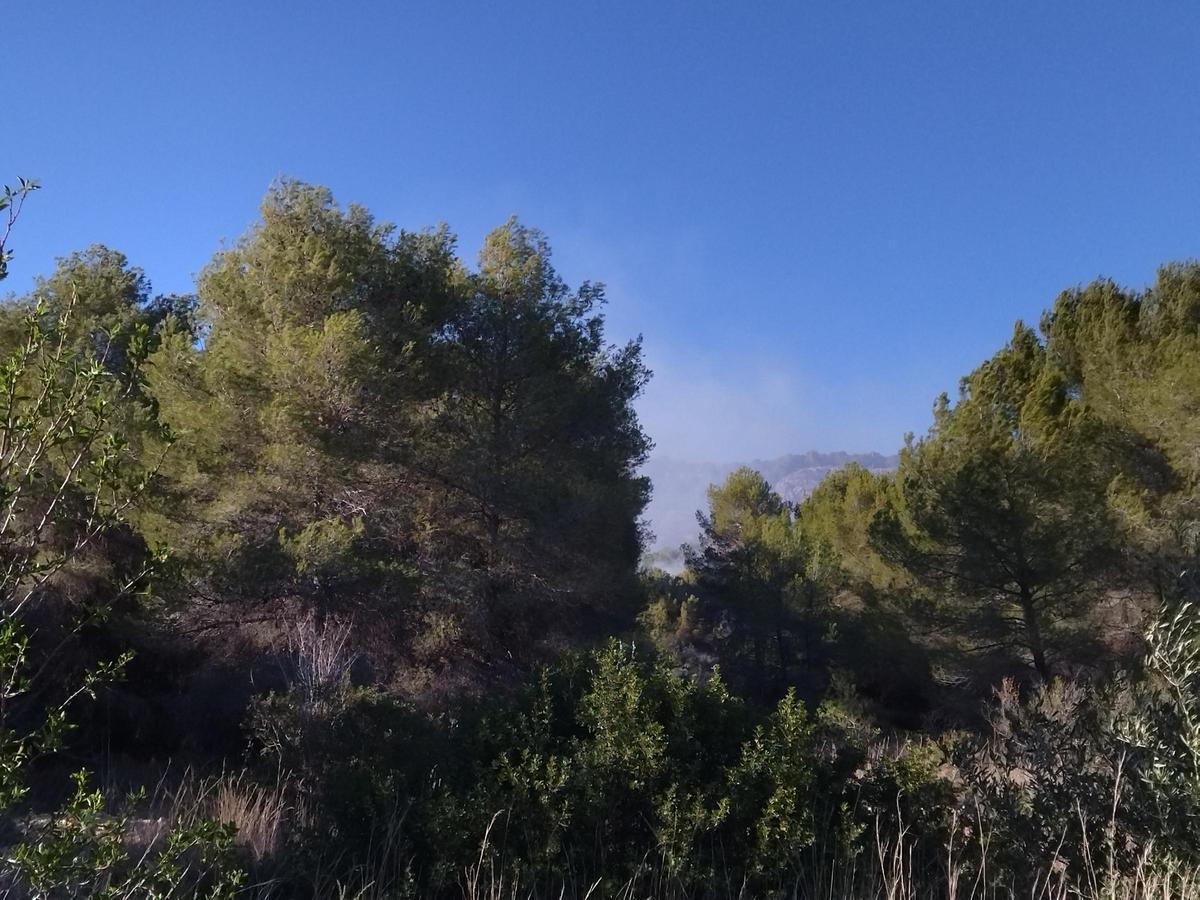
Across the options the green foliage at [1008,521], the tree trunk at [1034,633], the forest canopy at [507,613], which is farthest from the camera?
the tree trunk at [1034,633]

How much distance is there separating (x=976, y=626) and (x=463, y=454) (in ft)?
30.8

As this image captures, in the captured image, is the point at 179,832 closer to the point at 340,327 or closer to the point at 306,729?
the point at 306,729

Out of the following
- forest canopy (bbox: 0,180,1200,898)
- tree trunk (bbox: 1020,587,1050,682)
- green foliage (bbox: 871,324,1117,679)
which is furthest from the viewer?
tree trunk (bbox: 1020,587,1050,682)

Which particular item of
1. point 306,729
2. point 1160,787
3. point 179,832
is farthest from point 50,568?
point 306,729

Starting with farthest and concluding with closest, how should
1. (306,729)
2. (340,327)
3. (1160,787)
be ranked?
(340,327) < (306,729) < (1160,787)

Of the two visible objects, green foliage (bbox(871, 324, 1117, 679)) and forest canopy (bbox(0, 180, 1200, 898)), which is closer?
forest canopy (bbox(0, 180, 1200, 898))

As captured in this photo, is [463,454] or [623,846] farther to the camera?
[463,454]

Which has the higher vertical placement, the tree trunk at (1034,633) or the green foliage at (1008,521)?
the green foliage at (1008,521)

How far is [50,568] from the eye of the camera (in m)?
2.57

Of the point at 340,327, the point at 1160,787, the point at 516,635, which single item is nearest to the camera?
the point at 1160,787

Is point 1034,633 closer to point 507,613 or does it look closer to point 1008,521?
point 1008,521

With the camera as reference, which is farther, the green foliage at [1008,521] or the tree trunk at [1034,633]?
the tree trunk at [1034,633]

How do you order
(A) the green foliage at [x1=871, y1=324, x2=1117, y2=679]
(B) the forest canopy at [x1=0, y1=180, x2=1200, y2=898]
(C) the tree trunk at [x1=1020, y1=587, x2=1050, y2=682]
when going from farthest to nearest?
1. (C) the tree trunk at [x1=1020, y1=587, x2=1050, y2=682]
2. (A) the green foliage at [x1=871, y1=324, x2=1117, y2=679]
3. (B) the forest canopy at [x1=0, y1=180, x2=1200, y2=898]

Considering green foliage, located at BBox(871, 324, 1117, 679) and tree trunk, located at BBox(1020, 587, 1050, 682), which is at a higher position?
green foliage, located at BBox(871, 324, 1117, 679)
